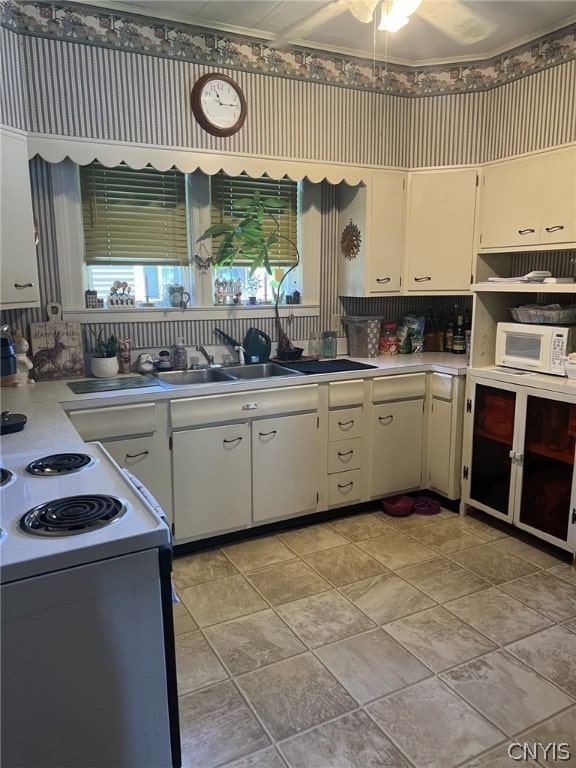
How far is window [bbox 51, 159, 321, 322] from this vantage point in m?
3.11

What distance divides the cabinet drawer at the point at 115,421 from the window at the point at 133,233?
2.73ft

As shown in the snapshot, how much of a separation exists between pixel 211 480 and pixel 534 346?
1892mm

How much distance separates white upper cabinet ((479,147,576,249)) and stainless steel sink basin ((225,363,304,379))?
58.4 inches

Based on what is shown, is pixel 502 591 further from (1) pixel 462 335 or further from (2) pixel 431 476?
(1) pixel 462 335

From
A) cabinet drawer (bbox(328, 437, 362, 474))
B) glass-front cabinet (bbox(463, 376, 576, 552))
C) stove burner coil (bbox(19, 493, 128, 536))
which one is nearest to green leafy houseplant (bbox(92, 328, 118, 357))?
cabinet drawer (bbox(328, 437, 362, 474))

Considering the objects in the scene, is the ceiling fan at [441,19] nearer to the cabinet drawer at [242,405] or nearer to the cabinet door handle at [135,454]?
the cabinet drawer at [242,405]

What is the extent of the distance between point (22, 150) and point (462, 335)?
9.48 feet

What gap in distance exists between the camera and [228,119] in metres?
3.19

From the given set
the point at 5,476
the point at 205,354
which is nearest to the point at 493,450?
the point at 205,354

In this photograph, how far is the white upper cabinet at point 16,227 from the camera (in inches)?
98.8

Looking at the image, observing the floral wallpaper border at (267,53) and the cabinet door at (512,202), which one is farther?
the cabinet door at (512,202)

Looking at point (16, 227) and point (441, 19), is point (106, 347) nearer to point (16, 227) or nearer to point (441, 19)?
point (16, 227)

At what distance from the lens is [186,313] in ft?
11.3

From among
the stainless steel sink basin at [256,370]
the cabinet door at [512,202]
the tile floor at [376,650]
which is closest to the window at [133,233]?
the stainless steel sink basin at [256,370]
